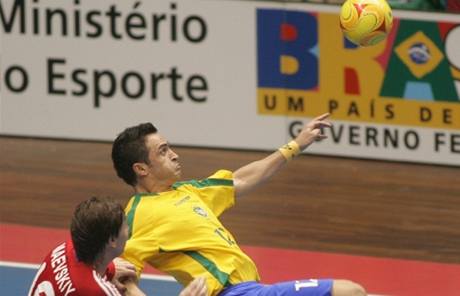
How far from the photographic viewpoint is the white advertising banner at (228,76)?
51.6 feet

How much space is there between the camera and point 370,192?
15016 mm

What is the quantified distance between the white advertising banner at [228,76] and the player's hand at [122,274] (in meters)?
7.20

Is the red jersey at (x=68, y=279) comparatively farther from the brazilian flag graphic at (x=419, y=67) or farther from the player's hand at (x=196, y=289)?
the brazilian flag graphic at (x=419, y=67)

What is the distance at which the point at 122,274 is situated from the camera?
346 inches

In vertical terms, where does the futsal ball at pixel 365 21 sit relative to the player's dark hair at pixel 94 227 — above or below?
above

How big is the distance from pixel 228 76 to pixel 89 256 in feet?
27.1

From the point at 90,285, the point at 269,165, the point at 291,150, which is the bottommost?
the point at 90,285

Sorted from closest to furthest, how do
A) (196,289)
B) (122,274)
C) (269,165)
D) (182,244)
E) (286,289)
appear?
1. (196,289)
2. (122,274)
3. (286,289)
4. (182,244)
5. (269,165)

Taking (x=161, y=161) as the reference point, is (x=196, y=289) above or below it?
below

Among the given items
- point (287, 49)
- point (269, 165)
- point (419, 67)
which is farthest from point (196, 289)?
point (287, 49)

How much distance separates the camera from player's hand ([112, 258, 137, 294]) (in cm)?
873

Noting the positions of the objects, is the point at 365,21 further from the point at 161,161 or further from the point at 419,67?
the point at 419,67

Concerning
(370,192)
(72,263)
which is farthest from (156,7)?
(72,263)

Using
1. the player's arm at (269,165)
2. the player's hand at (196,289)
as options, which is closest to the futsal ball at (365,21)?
the player's arm at (269,165)
